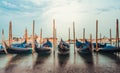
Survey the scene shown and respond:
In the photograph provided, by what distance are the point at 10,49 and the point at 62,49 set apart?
7.75 meters

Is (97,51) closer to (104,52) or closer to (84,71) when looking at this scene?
(104,52)

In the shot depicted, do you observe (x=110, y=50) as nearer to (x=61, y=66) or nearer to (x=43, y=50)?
(x=43, y=50)

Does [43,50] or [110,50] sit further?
[43,50]

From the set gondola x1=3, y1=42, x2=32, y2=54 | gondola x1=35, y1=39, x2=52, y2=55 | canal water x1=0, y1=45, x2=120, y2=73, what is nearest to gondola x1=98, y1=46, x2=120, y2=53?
canal water x1=0, y1=45, x2=120, y2=73

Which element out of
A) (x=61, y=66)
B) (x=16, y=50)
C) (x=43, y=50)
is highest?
(x=16, y=50)

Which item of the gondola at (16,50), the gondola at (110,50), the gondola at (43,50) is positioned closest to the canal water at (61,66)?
the gondola at (16,50)

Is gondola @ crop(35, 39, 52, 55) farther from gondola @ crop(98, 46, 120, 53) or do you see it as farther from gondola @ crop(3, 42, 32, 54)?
gondola @ crop(98, 46, 120, 53)

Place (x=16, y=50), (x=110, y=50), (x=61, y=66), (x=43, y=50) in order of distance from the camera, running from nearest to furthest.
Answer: (x=61, y=66), (x=16, y=50), (x=110, y=50), (x=43, y=50)

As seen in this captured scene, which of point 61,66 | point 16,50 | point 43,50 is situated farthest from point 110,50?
point 16,50

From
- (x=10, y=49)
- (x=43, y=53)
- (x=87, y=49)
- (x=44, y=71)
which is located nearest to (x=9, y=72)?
(x=44, y=71)

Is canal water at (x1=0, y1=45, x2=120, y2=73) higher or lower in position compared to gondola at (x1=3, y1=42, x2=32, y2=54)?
lower

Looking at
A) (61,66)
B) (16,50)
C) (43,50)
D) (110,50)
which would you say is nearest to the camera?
(61,66)

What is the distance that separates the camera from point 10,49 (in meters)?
23.2

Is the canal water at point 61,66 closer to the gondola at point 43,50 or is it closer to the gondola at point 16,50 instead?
the gondola at point 16,50
